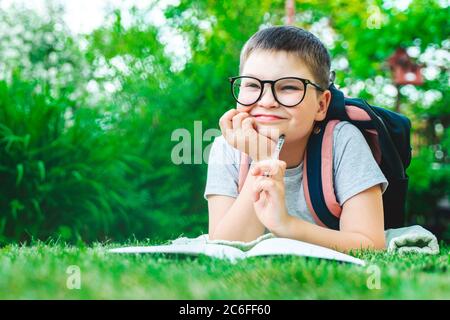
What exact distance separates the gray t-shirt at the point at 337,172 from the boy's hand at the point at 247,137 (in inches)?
15.7

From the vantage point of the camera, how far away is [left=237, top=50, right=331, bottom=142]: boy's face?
2.94 meters

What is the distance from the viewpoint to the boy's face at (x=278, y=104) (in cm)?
294

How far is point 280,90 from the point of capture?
9.63 ft

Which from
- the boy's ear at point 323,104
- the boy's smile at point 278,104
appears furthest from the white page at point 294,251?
the boy's ear at point 323,104

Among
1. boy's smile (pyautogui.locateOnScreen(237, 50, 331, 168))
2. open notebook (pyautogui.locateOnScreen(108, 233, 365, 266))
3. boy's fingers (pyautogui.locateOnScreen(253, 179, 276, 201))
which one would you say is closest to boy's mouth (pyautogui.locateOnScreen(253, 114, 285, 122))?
boy's smile (pyautogui.locateOnScreen(237, 50, 331, 168))

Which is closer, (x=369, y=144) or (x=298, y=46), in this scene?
(x=298, y=46)

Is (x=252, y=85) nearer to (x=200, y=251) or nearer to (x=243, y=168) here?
(x=243, y=168)

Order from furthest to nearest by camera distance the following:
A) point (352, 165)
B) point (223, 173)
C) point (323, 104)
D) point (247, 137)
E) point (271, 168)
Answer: point (223, 173) < point (323, 104) < point (352, 165) < point (247, 137) < point (271, 168)

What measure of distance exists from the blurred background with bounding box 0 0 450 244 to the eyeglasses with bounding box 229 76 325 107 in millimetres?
1626

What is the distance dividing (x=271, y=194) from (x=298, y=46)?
850mm

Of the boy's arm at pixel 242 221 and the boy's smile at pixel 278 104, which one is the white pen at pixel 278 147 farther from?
the boy's arm at pixel 242 221

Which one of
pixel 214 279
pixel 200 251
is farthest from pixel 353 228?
pixel 214 279

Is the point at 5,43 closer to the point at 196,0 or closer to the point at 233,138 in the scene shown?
the point at 196,0

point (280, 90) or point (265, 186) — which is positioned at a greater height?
point (280, 90)
